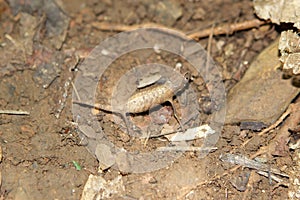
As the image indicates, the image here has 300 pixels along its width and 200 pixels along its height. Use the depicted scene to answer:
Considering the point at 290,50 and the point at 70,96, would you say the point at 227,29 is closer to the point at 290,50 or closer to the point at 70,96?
the point at 290,50

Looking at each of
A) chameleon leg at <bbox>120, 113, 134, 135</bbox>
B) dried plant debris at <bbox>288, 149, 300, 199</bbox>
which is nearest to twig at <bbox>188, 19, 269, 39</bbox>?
chameleon leg at <bbox>120, 113, 134, 135</bbox>

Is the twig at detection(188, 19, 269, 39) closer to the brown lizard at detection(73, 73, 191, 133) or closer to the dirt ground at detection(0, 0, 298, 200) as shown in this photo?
the dirt ground at detection(0, 0, 298, 200)

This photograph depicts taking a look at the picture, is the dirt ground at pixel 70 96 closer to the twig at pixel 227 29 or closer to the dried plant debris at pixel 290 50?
the twig at pixel 227 29

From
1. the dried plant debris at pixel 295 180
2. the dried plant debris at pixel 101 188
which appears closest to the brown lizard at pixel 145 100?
the dried plant debris at pixel 101 188

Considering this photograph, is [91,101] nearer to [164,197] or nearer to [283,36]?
[164,197]

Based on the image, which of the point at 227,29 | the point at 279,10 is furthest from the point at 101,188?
the point at 279,10
